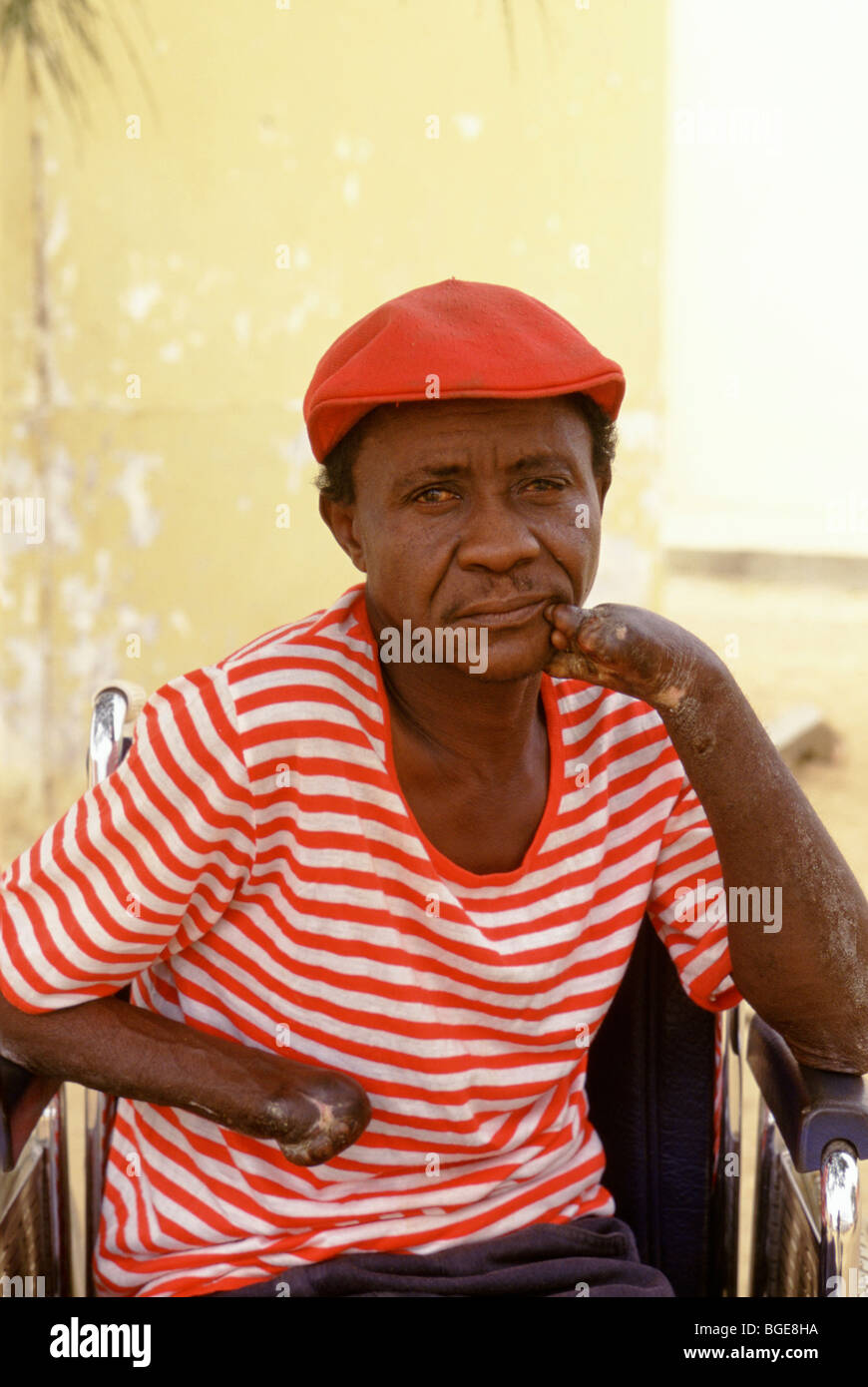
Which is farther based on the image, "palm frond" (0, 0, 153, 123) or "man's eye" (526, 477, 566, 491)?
"palm frond" (0, 0, 153, 123)

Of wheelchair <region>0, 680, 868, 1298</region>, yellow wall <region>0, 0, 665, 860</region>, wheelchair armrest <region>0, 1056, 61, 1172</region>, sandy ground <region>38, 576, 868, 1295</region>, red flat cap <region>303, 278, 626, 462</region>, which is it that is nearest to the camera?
red flat cap <region>303, 278, 626, 462</region>

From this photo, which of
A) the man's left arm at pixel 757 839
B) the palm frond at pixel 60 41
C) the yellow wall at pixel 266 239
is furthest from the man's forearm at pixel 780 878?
the palm frond at pixel 60 41

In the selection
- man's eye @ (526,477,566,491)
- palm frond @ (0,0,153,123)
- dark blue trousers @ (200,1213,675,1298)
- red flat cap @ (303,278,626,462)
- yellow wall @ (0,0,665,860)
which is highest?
palm frond @ (0,0,153,123)

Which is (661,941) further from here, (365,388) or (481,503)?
(365,388)

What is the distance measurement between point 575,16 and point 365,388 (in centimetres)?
364

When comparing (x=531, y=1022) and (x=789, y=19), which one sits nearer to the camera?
(x=531, y=1022)

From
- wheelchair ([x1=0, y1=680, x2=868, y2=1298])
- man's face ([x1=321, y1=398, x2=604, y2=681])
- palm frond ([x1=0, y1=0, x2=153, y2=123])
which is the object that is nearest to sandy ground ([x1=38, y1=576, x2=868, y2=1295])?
palm frond ([x1=0, y1=0, x2=153, y2=123])

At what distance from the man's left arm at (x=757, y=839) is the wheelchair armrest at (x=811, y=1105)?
0.08 feet

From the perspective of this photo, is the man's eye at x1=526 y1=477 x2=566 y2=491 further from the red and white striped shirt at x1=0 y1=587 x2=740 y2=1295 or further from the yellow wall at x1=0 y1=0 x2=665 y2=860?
the yellow wall at x1=0 y1=0 x2=665 y2=860

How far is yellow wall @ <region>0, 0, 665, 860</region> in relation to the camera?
4.81 m

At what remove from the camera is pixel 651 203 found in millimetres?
4895

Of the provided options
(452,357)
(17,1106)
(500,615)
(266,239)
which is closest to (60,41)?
(266,239)

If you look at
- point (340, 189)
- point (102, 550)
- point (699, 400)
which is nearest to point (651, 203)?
point (340, 189)

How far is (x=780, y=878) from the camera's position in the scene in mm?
1800
